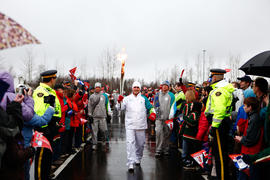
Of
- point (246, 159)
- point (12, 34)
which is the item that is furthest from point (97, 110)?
point (12, 34)

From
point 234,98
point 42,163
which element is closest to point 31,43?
point 42,163

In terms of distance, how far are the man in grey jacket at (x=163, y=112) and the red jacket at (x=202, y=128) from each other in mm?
2169

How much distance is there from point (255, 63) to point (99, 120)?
6807 mm

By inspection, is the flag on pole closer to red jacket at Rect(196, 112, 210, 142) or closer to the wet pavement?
the wet pavement

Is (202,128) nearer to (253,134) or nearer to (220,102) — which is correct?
(220,102)

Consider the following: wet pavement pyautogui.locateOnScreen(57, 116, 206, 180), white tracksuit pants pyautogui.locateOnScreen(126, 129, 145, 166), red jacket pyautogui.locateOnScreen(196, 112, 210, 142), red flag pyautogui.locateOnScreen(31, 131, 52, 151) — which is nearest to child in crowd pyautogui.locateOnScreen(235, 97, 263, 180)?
red jacket pyautogui.locateOnScreen(196, 112, 210, 142)

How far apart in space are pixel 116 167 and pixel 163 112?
103 inches

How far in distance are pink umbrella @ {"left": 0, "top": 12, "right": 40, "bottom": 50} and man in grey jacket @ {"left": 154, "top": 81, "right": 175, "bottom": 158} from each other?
284 inches

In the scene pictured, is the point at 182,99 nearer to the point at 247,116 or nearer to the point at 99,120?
the point at 99,120

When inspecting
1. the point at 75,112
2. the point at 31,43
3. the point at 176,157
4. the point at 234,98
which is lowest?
the point at 176,157

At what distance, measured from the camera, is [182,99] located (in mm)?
10359

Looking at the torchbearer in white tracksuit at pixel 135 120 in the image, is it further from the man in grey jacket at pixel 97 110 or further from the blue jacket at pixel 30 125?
the blue jacket at pixel 30 125

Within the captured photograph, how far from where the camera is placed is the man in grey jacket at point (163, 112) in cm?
914

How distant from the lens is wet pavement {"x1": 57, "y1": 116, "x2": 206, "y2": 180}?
6.64 meters
